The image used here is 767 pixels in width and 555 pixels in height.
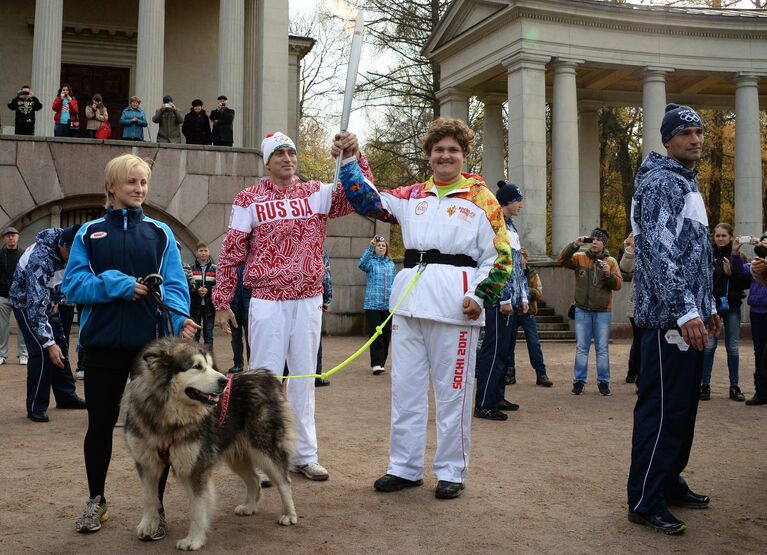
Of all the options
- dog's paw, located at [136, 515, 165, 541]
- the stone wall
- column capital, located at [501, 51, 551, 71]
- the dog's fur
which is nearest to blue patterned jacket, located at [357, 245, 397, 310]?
the stone wall

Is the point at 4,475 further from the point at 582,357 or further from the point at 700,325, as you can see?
the point at 582,357

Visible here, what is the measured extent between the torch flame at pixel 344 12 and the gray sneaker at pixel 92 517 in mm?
3580

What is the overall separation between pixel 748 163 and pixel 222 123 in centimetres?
1641

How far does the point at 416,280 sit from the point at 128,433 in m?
2.26

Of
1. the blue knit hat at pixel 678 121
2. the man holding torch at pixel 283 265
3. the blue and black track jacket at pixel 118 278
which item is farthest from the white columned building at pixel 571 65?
the blue and black track jacket at pixel 118 278

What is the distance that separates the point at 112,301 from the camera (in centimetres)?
495

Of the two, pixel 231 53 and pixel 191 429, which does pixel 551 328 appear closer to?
pixel 231 53

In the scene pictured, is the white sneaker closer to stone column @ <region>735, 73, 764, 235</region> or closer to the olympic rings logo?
the olympic rings logo

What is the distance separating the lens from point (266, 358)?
19.9ft

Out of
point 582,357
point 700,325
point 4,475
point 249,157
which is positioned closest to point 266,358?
point 4,475

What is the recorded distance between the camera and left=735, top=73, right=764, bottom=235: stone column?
25484mm

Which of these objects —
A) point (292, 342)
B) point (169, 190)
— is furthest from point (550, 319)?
point (292, 342)

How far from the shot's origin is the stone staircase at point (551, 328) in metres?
20.2

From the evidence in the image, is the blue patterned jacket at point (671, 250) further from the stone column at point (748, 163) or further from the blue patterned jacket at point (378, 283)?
the stone column at point (748, 163)
